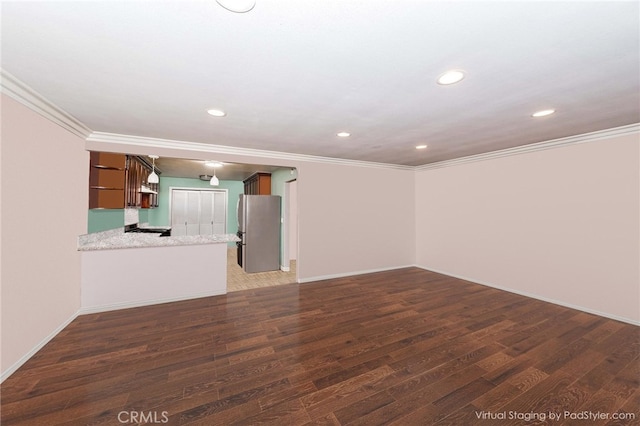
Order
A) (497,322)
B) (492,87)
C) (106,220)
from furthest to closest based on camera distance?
(106,220) → (497,322) → (492,87)

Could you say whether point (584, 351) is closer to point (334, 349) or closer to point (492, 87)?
point (334, 349)

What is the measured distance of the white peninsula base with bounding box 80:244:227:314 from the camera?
332 cm

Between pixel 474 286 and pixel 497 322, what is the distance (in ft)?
5.09

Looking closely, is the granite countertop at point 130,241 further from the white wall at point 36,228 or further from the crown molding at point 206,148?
the crown molding at point 206,148

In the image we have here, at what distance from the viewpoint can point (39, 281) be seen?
2420mm

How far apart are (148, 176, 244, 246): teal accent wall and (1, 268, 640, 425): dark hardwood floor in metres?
5.04

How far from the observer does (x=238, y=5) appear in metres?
1.18

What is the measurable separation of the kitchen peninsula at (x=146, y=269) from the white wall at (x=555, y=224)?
14.7 ft

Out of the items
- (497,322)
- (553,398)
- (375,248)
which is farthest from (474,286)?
(553,398)

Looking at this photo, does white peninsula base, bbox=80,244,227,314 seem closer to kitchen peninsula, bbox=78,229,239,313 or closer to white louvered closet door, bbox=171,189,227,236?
kitchen peninsula, bbox=78,229,239,313

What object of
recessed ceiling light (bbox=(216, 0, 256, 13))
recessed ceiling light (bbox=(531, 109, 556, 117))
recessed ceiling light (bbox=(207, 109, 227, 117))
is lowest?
recessed ceiling light (bbox=(216, 0, 256, 13))

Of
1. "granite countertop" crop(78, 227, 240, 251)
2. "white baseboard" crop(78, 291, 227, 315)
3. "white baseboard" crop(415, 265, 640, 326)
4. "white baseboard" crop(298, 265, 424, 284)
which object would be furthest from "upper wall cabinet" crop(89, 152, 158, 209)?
"white baseboard" crop(415, 265, 640, 326)

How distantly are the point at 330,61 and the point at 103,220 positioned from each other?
13.8 ft

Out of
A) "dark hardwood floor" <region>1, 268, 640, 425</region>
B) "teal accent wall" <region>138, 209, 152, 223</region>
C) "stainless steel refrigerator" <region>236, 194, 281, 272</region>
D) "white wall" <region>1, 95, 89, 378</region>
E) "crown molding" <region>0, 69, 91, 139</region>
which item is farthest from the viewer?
"teal accent wall" <region>138, 209, 152, 223</region>
